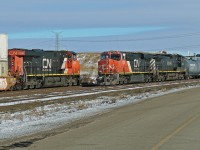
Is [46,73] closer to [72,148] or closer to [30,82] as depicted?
[30,82]

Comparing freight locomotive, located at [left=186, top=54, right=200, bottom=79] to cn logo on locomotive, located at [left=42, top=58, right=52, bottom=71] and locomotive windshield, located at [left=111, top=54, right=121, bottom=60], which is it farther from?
cn logo on locomotive, located at [left=42, top=58, right=52, bottom=71]

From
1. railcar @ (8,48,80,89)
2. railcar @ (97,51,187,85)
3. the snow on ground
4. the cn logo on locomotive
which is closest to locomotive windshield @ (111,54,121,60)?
railcar @ (97,51,187,85)

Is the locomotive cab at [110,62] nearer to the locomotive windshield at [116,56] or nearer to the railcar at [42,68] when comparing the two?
the locomotive windshield at [116,56]

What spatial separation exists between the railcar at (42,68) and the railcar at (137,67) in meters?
3.22

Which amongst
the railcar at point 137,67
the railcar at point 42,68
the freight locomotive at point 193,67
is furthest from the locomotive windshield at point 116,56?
the freight locomotive at point 193,67

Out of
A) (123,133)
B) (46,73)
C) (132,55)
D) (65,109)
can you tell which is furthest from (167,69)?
(123,133)

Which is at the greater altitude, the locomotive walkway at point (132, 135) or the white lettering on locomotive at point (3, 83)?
the white lettering on locomotive at point (3, 83)

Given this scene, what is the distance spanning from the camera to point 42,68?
3778cm

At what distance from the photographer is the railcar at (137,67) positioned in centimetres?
4241

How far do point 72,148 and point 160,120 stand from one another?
564 cm

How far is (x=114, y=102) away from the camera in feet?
76.7

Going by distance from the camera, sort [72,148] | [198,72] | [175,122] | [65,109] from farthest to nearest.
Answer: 1. [198,72]
2. [65,109]
3. [175,122]
4. [72,148]

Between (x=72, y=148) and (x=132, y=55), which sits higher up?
(x=132, y=55)

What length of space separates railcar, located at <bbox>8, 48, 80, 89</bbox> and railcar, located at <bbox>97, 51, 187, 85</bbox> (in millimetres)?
3216
